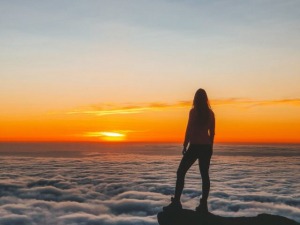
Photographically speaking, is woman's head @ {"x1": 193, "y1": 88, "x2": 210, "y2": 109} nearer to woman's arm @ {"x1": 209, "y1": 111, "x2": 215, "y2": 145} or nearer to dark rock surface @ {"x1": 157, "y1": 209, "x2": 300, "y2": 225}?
woman's arm @ {"x1": 209, "y1": 111, "x2": 215, "y2": 145}

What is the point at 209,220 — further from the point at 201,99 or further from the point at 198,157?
the point at 201,99

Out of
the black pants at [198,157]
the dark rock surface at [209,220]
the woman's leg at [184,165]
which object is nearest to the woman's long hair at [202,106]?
the black pants at [198,157]

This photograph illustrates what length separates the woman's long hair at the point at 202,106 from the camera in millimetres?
8016

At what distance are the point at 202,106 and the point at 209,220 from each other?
2.40 m

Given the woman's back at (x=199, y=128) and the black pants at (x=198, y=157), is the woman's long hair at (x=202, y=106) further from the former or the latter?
the black pants at (x=198, y=157)

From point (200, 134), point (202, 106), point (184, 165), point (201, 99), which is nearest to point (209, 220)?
point (184, 165)

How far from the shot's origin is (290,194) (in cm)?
2050

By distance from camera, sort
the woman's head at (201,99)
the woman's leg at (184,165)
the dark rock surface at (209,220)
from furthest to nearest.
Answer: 1. the woman's leg at (184,165)
2. the woman's head at (201,99)
3. the dark rock surface at (209,220)

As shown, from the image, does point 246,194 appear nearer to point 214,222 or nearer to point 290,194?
point 290,194

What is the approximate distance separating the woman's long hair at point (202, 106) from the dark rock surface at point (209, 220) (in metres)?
1.99

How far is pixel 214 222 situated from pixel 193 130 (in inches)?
77.0

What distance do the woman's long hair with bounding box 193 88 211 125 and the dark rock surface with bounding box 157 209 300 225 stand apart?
1.99 m

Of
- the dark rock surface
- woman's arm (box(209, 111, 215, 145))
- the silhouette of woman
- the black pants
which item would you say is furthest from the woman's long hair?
the dark rock surface

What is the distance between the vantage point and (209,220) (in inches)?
313
